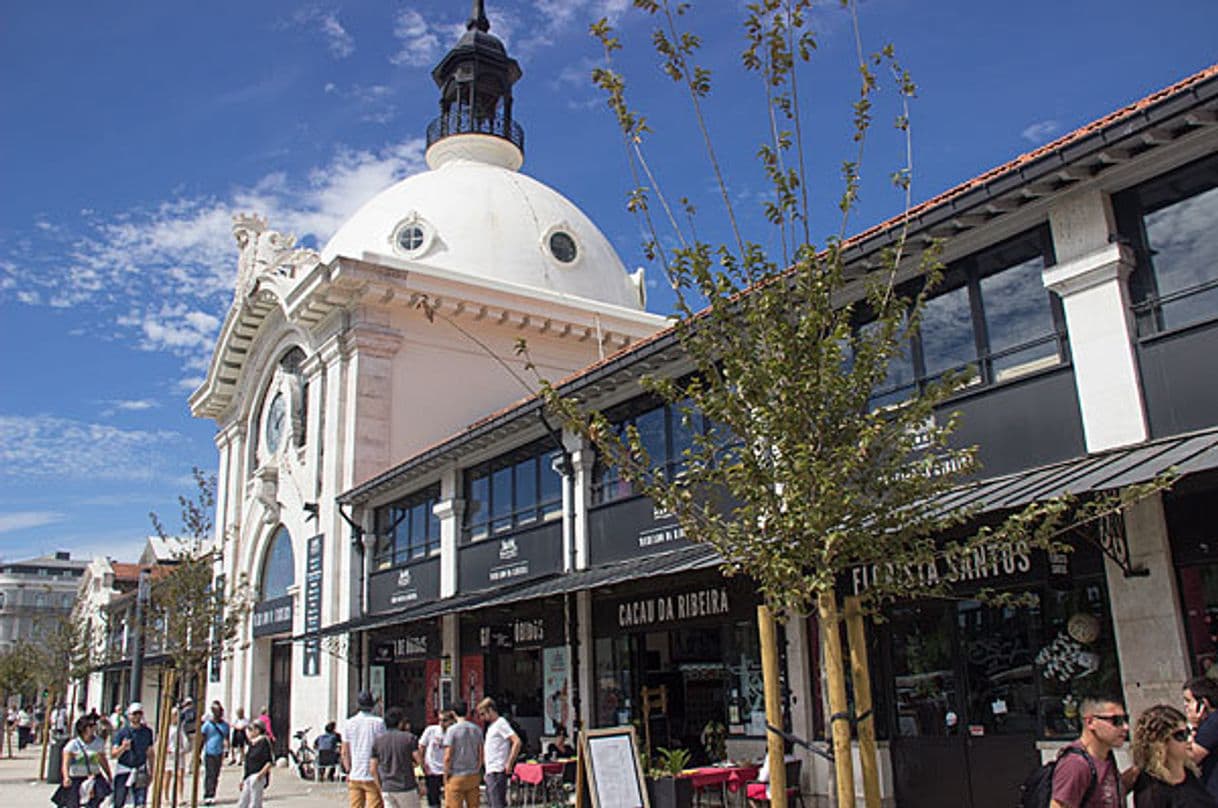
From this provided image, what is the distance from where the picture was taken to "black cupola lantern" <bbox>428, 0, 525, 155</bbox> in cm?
3469

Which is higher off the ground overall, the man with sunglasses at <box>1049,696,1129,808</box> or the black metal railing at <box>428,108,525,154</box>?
the black metal railing at <box>428,108,525,154</box>

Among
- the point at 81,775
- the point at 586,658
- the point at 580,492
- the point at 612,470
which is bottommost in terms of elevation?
the point at 81,775

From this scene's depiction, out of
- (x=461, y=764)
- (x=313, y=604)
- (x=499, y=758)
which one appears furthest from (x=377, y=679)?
(x=461, y=764)

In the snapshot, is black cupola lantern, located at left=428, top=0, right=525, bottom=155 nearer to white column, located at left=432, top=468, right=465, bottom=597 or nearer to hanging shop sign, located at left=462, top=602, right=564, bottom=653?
white column, located at left=432, top=468, right=465, bottom=597

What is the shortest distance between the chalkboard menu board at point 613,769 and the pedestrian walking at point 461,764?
174 cm

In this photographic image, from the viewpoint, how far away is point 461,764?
11094 mm

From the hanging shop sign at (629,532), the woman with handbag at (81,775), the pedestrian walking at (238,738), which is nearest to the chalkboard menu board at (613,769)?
the hanging shop sign at (629,532)

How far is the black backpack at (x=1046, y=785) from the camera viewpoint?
4863 millimetres

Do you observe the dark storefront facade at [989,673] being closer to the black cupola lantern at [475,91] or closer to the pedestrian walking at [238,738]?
the pedestrian walking at [238,738]

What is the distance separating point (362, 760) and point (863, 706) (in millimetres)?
6506

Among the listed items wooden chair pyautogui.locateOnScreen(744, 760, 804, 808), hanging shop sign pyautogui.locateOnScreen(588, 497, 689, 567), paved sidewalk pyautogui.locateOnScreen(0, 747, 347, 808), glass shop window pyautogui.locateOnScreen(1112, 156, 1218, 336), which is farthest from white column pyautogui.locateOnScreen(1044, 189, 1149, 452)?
paved sidewalk pyautogui.locateOnScreen(0, 747, 347, 808)

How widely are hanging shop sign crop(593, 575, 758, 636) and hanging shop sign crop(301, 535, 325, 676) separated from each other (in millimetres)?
11096

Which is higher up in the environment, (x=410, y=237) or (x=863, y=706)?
(x=410, y=237)

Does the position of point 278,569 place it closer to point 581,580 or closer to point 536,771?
point 581,580
